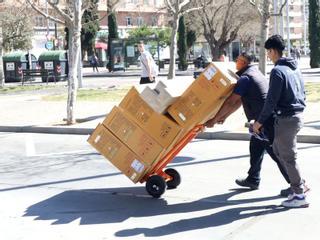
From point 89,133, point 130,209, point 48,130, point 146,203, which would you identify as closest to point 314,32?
point 48,130

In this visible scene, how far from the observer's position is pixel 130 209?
6.79 meters

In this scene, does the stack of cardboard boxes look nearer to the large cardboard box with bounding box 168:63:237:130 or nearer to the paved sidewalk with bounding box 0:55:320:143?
the large cardboard box with bounding box 168:63:237:130

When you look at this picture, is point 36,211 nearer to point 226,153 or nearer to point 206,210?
point 206,210

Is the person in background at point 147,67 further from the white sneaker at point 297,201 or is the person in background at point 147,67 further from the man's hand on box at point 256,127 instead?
the white sneaker at point 297,201

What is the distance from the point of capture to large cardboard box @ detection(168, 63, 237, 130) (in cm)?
661

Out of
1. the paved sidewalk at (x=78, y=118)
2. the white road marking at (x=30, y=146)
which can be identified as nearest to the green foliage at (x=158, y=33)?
the paved sidewalk at (x=78, y=118)

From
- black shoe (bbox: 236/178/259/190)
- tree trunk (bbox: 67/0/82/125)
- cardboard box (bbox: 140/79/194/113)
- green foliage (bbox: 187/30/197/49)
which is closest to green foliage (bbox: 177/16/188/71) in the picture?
green foliage (bbox: 187/30/197/49)

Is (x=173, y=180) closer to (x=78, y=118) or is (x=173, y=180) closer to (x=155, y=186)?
(x=155, y=186)

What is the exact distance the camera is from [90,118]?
1539 cm

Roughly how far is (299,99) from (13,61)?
3126cm

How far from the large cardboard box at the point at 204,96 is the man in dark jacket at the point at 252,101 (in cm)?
13

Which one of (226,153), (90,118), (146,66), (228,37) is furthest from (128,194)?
(228,37)

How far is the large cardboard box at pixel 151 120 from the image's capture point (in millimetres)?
6840

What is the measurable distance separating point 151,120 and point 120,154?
0.60m
